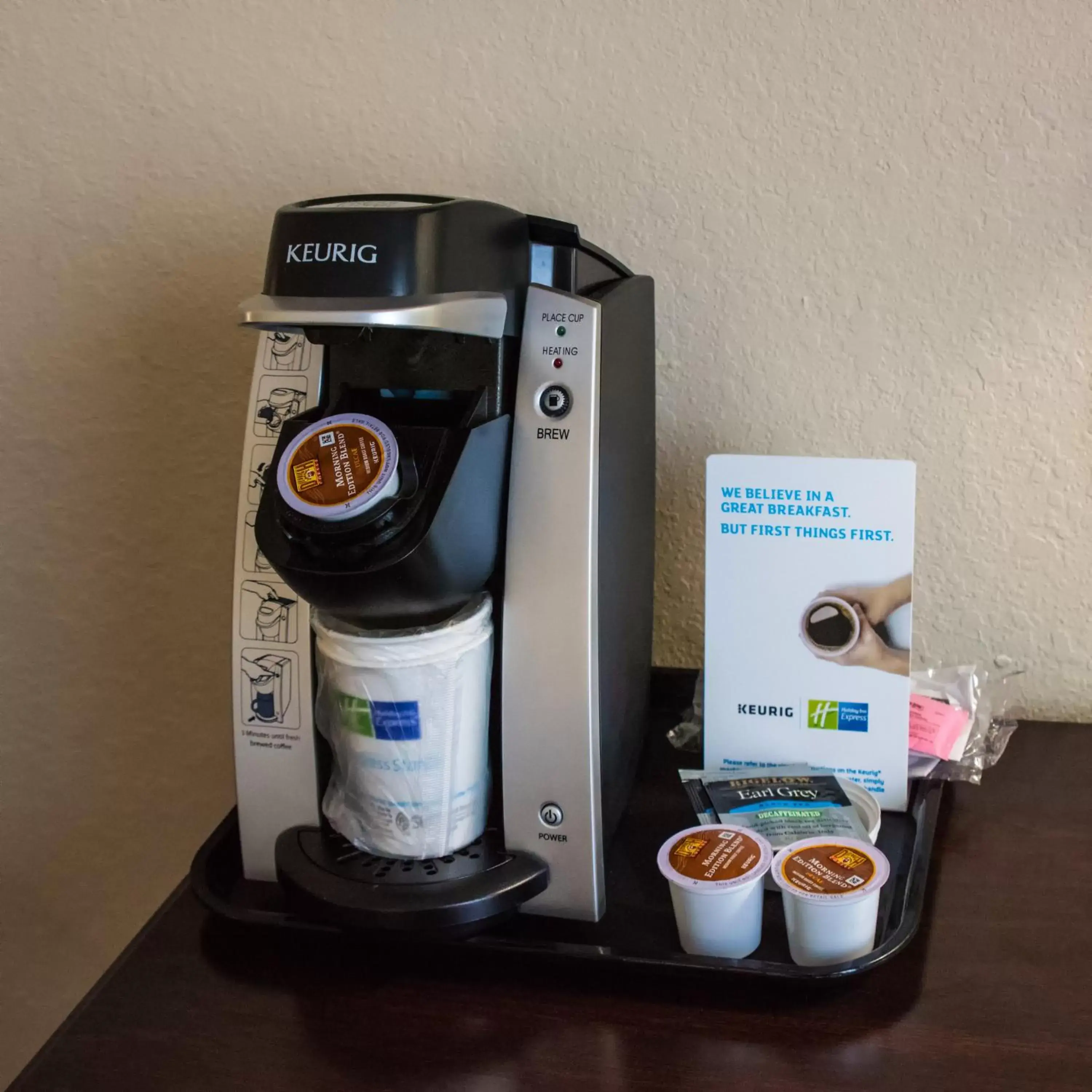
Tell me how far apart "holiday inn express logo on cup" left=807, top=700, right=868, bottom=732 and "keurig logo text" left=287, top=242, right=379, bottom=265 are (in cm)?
41

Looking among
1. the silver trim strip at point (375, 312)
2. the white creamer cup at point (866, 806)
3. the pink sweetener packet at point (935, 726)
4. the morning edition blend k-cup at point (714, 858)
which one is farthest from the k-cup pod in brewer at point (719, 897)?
the silver trim strip at point (375, 312)

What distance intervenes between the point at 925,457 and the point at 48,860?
2.99 ft

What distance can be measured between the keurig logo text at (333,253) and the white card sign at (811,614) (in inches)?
11.4

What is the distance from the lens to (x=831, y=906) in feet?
1.93

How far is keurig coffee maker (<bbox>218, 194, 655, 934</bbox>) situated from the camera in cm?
57

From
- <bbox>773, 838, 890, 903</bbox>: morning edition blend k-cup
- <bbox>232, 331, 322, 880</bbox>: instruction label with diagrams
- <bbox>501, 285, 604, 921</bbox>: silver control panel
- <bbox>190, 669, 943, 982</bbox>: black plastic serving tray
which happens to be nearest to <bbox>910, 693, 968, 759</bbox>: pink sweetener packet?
<bbox>190, 669, 943, 982</bbox>: black plastic serving tray

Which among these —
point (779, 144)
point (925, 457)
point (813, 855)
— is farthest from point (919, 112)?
point (813, 855)

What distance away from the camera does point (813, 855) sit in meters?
0.63

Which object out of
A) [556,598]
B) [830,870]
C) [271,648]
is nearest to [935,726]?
[830,870]

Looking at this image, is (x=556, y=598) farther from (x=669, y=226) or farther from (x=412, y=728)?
(x=669, y=226)

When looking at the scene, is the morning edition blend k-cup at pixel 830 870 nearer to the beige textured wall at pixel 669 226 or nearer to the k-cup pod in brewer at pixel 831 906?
the k-cup pod in brewer at pixel 831 906

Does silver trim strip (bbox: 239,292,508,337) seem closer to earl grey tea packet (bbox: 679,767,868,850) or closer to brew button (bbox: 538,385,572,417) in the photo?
brew button (bbox: 538,385,572,417)

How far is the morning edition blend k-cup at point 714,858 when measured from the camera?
606 mm

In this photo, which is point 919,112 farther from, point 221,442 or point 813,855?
point 221,442
